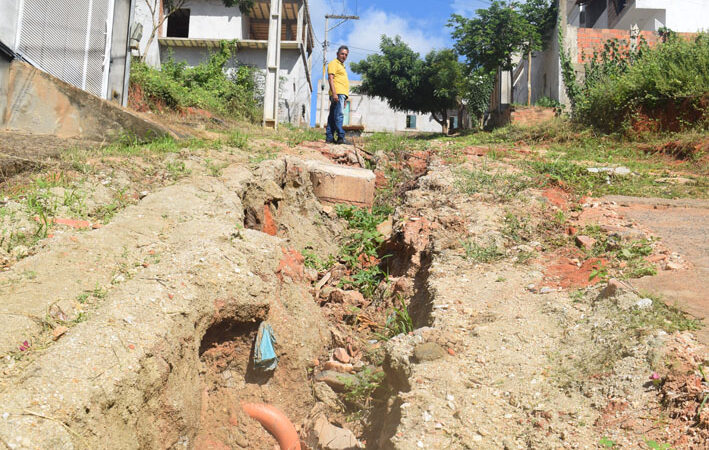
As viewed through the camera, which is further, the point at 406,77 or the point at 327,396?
the point at 406,77

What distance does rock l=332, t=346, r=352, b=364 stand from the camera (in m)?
3.55

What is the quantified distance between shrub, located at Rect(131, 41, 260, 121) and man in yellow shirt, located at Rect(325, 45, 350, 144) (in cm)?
454

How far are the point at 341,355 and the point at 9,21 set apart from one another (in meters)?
4.90

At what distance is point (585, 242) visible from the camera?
4121mm

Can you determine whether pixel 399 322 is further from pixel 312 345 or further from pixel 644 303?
pixel 644 303

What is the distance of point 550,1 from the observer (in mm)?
13938

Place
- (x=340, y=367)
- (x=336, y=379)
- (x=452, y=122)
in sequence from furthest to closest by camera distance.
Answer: (x=452, y=122) < (x=340, y=367) < (x=336, y=379)

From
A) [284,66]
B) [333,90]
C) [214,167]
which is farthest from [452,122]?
[214,167]

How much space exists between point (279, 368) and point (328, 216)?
2383 millimetres

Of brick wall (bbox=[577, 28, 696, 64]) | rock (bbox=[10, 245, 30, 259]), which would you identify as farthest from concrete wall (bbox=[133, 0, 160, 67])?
rock (bbox=[10, 245, 30, 259])

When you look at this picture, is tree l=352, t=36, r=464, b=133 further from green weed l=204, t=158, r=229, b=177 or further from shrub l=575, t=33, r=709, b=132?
green weed l=204, t=158, r=229, b=177

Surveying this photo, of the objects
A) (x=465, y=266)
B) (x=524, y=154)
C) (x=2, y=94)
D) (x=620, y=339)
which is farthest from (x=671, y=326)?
(x=2, y=94)

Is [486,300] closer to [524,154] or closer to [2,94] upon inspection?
[524,154]

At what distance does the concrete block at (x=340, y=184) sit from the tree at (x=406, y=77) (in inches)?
529
